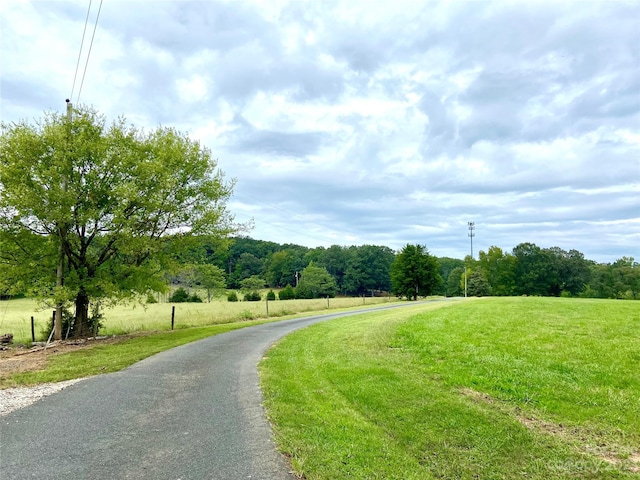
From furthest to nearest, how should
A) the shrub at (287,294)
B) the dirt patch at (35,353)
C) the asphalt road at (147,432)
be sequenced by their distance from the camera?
the shrub at (287,294)
the dirt patch at (35,353)
the asphalt road at (147,432)

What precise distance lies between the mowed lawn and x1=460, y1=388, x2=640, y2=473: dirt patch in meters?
0.01

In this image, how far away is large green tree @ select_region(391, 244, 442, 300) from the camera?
65.1m

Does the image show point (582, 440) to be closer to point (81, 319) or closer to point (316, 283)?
point (81, 319)

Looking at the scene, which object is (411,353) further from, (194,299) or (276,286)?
(276,286)

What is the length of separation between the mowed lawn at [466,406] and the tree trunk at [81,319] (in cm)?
1042

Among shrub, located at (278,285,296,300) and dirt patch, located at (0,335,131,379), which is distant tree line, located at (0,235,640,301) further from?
dirt patch, located at (0,335,131,379)

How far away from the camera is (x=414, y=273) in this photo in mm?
65250

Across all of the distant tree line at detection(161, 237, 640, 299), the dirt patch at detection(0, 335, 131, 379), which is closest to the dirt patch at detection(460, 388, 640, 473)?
the dirt patch at detection(0, 335, 131, 379)

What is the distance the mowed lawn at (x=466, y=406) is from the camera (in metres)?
4.54

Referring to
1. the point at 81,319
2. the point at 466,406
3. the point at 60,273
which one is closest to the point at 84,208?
the point at 60,273

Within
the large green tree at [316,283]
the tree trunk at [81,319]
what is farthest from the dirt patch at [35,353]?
the large green tree at [316,283]

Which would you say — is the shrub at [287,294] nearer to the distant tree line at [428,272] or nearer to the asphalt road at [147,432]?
the distant tree line at [428,272]

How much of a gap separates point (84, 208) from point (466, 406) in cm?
1534

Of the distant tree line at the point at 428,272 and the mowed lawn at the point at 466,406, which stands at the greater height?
the distant tree line at the point at 428,272
